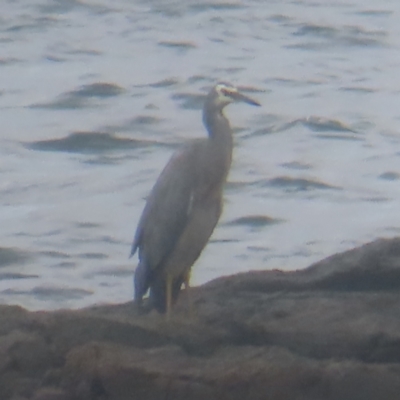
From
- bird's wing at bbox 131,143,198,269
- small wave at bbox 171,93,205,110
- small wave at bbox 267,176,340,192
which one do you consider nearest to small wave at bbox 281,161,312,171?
small wave at bbox 267,176,340,192

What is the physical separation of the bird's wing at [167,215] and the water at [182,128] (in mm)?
4683

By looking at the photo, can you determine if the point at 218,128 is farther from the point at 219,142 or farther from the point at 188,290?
the point at 188,290

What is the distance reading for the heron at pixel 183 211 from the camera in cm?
743

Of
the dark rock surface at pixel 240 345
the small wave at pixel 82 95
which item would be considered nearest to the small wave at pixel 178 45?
the small wave at pixel 82 95

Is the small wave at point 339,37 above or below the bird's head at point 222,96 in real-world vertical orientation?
below

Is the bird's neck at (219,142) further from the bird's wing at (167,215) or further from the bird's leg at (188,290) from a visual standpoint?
the bird's leg at (188,290)

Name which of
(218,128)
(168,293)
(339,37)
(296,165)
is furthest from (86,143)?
(168,293)

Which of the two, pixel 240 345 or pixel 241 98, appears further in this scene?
pixel 241 98

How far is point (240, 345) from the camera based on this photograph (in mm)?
5734

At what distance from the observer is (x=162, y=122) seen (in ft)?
57.4

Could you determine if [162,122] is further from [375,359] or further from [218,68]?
[375,359]

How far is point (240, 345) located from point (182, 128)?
11574 mm

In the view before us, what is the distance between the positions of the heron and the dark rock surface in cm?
72

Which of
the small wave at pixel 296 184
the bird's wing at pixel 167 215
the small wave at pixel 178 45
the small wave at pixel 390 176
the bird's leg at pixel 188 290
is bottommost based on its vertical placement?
the small wave at pixel 296 184
